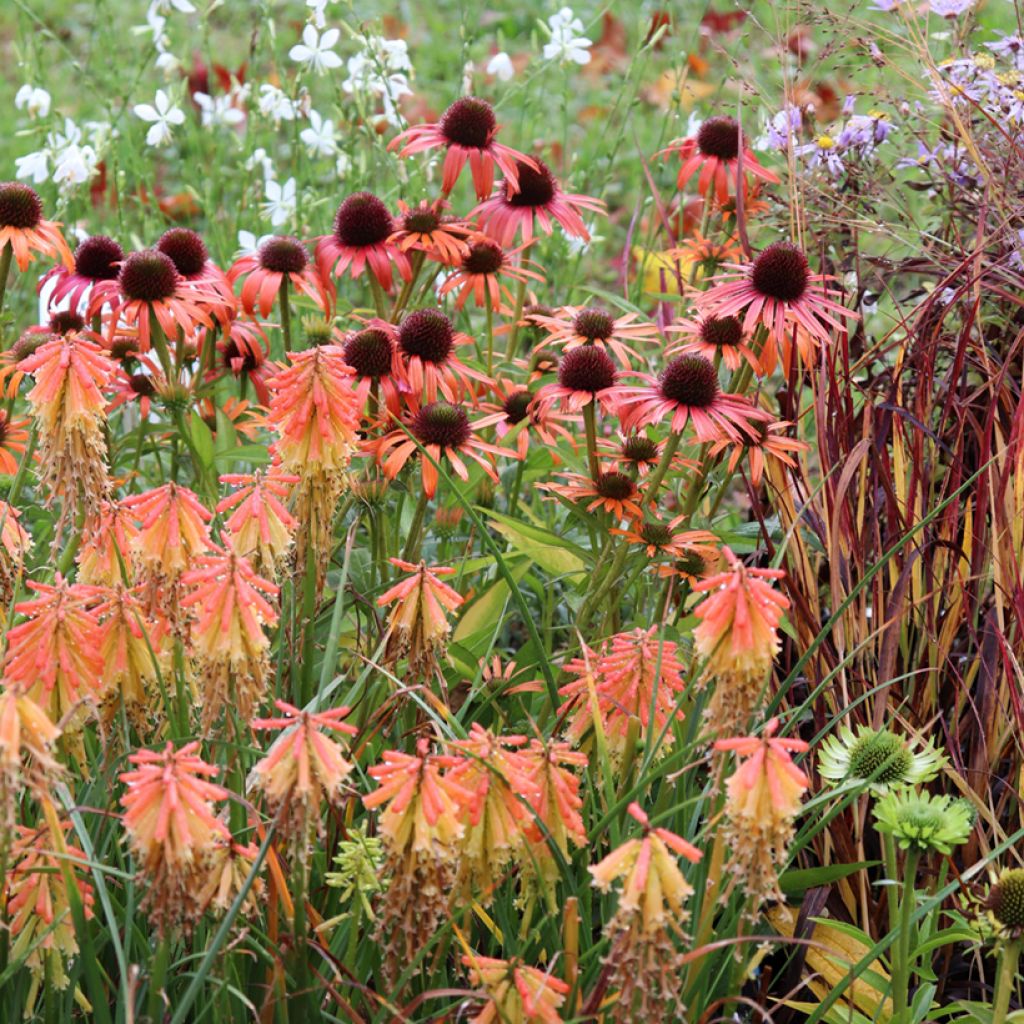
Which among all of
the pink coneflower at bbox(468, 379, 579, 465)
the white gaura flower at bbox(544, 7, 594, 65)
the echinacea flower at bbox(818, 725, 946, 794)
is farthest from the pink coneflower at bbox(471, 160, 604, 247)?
the echinacea flower at bbox(818, 725, 946, 794)

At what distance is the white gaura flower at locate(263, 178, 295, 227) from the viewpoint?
13.8 ft

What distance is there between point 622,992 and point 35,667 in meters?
0.73

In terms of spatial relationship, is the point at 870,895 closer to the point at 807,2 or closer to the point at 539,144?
the point at 807,2

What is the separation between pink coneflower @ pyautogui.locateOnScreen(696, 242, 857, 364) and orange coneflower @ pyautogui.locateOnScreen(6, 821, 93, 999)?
141cm

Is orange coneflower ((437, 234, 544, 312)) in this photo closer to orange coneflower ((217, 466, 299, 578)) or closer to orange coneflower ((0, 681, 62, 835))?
orange coneflower ((217, 466, 299, 578))

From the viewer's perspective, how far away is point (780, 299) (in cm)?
246

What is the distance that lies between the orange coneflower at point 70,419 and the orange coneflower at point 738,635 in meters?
0.82

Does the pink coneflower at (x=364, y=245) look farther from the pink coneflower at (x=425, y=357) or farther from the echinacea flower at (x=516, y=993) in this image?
the echinacea flower at (x=516, y=993)

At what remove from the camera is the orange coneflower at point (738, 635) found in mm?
1468

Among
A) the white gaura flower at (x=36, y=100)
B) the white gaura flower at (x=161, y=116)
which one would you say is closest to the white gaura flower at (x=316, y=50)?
the white gaura flower at (x=161, y=116)

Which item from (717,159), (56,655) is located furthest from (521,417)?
(56,655)

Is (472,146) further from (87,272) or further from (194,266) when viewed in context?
(87,272)

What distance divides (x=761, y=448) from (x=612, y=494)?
0.90ft

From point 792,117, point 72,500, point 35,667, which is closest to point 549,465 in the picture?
point 792,117
